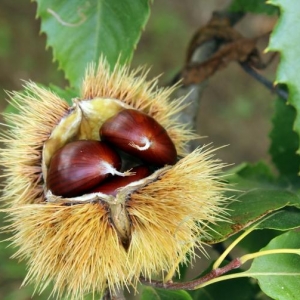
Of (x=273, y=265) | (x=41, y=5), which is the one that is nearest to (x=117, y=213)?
(x=273, y=265)

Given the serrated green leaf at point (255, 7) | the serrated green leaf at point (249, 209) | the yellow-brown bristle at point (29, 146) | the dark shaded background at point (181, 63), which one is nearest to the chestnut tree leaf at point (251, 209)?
the serrated green leaf at point (249, 209)

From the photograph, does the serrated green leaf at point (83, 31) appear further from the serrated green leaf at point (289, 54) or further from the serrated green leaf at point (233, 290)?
the serrated green leaf at point (233, 290)

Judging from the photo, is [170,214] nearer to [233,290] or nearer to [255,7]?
[233,290]

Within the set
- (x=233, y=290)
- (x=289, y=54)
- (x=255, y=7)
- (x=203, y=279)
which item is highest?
(x=255, y=7)

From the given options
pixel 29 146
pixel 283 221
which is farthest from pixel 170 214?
pixel 29 146

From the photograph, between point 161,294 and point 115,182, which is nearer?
point 115,182

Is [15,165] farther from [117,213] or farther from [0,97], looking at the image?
[0,97]
